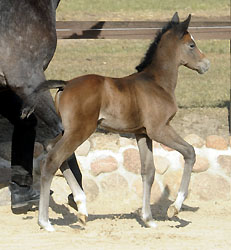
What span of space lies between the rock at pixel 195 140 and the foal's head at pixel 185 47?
1198 mm

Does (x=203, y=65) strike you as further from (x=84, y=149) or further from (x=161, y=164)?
(x=84, y=149)

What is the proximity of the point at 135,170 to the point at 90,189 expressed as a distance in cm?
49

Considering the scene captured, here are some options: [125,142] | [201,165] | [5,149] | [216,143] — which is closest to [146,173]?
[125,142]

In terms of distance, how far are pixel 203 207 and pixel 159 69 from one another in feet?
5.13

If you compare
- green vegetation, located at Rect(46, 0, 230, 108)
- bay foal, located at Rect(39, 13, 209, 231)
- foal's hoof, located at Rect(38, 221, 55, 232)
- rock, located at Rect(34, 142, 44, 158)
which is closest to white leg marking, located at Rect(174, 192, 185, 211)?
bay foal, located at Rect(39, 13, 209, 231)

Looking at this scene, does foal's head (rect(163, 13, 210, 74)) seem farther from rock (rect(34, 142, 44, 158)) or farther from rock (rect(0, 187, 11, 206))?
rock (rect(0, 187, 11, 206))

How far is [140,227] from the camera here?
6137 millimetres

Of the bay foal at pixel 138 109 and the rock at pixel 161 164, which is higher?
the bay foal at pixel 138 109

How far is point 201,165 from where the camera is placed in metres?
7.38

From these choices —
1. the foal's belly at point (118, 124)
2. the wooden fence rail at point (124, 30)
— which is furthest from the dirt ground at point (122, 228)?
the wooden fence rail at point (124, 30)

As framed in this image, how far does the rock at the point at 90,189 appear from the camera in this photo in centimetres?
717

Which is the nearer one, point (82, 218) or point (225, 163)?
point (82, 218)

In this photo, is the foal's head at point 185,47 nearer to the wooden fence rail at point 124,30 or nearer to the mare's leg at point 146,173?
the mare's leg at point 146,173

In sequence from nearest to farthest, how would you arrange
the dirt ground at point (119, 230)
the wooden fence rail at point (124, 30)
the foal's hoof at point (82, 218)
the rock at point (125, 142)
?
1. the dirt ground at point (119, 230)
2. the foal's hoof at point (82, 218)
3. the rock at point (125, 142)
4. the wooden fence rail at point (124, 30)
